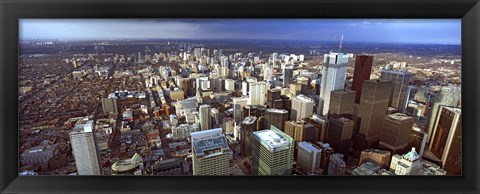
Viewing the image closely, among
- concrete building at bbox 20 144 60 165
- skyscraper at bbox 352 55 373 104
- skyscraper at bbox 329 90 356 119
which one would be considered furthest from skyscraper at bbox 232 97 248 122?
concrete building at bbox 20 144 60 165

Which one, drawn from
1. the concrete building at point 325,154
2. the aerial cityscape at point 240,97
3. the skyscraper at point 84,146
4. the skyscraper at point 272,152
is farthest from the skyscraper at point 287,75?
the skyscraper at point 84,146

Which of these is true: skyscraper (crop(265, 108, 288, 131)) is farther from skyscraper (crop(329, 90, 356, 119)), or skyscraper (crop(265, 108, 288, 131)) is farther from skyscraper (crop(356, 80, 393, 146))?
skyscraper (crop(356, 80, 393, 146))

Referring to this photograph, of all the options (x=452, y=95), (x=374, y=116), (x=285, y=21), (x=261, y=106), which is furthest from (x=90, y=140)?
(x=452, y=95)

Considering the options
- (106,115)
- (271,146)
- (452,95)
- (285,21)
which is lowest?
(271,146)

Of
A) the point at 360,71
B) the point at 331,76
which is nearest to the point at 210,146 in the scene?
the point at 331,76

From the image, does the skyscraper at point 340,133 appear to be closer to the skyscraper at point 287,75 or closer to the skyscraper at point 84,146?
the skyscraper at point 287,75

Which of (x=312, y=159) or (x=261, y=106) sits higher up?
(x=261, y=106)

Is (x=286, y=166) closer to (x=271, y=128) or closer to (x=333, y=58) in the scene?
(x=271, y=128)
